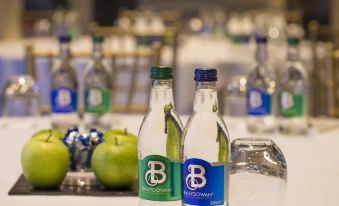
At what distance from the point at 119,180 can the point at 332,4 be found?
704 centimetres

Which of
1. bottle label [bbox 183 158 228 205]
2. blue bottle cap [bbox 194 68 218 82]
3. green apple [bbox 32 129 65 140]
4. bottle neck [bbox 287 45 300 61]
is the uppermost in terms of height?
bottle neck [bbox 287 45 300 61]

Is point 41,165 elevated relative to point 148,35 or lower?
lower

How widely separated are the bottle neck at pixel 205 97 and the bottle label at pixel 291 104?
74 centimetres

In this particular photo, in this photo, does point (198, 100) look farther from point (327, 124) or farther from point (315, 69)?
point (315, 69)

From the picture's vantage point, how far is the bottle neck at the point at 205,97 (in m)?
1.11

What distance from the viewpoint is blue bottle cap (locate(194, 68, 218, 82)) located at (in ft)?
3.59

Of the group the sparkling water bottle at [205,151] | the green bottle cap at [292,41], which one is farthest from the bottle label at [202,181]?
the green bottle cap at [292,41]

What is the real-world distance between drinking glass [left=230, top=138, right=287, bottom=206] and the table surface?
7 cm

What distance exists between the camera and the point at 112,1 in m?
8.97

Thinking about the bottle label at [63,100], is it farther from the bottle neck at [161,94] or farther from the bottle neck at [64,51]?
the bottle neck at [161,94]

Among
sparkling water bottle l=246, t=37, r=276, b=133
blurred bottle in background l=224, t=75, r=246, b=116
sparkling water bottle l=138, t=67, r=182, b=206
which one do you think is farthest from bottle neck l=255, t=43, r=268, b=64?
sparkling water bottle l=138, t=67, r=182, b=206

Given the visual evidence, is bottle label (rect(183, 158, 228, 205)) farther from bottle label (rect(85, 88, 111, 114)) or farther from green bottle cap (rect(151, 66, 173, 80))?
bottle label (rect(85, 88, 111, 114))

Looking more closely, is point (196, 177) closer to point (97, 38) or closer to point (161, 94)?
point (161, 94)

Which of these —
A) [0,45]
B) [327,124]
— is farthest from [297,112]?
[0,45]
